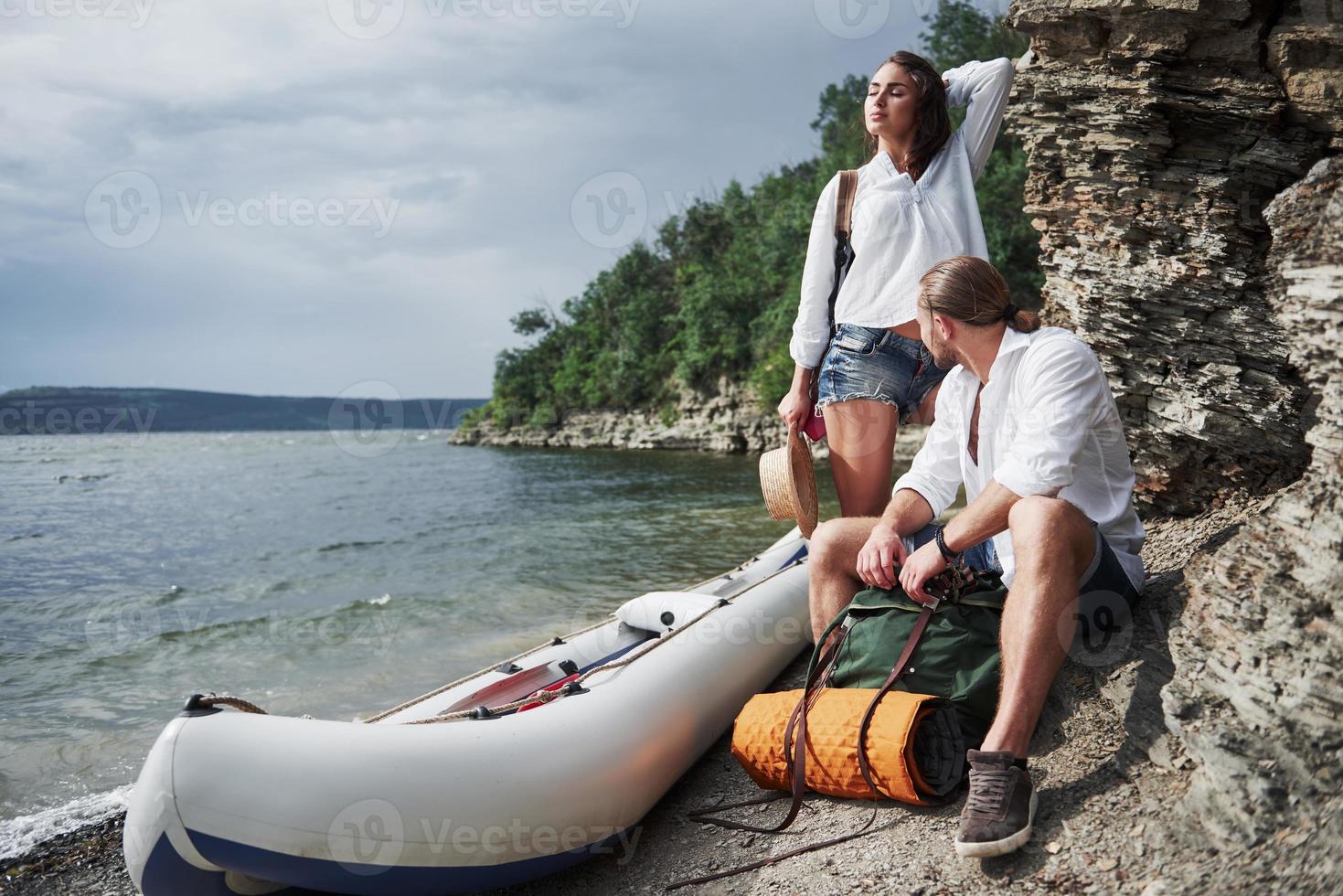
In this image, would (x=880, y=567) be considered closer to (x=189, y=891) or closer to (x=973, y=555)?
(x=973, y=555)

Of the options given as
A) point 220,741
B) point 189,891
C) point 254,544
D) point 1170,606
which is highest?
point 1170,606

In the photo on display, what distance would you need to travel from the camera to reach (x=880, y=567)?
9.27ft

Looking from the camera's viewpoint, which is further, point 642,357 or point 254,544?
point 642,357

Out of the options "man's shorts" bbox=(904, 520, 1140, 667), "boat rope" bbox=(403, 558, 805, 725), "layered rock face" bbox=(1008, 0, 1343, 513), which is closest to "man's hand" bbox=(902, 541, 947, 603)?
"man's shorts" bbox=(904, 520, 1140, 667)

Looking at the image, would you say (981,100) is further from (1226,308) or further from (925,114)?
(1226,308)

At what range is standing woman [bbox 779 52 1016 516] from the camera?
3271 mm

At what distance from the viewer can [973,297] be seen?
2.69 meters

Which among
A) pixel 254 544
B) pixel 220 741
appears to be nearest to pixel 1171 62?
pixel 220 741

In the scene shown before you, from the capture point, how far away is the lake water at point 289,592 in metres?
5.48

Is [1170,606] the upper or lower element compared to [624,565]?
upper

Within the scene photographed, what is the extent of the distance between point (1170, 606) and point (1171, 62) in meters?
2.27

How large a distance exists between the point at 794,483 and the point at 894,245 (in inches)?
41.6

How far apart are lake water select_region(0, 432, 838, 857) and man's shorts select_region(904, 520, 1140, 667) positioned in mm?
4387

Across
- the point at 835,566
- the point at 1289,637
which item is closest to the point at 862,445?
the point at 835,566
